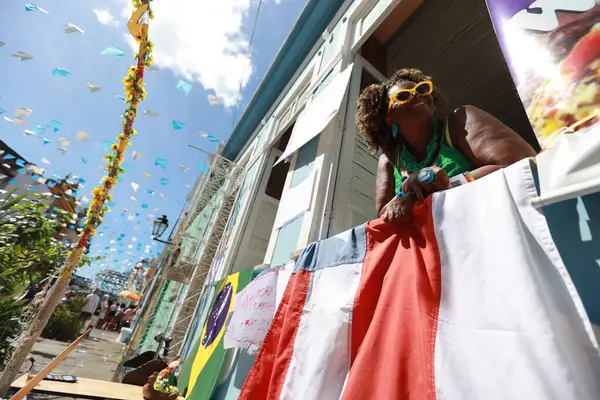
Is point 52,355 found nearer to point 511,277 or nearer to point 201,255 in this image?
point 201,255

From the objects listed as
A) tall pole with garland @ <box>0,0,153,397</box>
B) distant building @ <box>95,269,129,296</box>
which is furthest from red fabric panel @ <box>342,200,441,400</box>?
distant building @ <box>95,269,129,296</box>

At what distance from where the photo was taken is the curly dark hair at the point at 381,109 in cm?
214

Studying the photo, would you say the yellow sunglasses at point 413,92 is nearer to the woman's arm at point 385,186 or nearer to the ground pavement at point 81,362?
the woman's arm at point 385,186

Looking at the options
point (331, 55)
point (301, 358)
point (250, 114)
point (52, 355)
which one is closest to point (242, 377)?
point (301, 358)

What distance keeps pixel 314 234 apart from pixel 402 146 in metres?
1.35

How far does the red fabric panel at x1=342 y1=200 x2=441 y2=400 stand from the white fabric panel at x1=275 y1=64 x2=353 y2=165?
2.28 m

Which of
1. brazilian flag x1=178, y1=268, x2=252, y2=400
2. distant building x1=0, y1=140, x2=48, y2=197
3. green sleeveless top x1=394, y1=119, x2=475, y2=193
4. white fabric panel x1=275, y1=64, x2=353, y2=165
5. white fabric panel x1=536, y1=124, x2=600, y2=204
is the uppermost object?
distant building x1=0, y1=140, x2=48, y2=197

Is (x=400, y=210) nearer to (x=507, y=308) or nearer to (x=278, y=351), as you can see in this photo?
(x=507, y=308)

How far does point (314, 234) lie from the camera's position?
2930mm

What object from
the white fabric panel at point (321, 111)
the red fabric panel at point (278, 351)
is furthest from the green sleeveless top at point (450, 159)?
the white fabric panel at point (321, 111)

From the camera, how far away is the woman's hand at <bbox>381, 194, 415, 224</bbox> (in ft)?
4.45

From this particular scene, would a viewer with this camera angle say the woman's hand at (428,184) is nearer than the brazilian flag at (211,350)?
Yes

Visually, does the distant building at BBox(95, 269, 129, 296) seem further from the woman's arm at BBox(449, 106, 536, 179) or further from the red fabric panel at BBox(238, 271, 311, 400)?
the woman's arm at BBox(449, 106, 536, 179)

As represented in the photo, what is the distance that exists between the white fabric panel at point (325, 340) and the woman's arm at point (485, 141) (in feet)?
2.78
